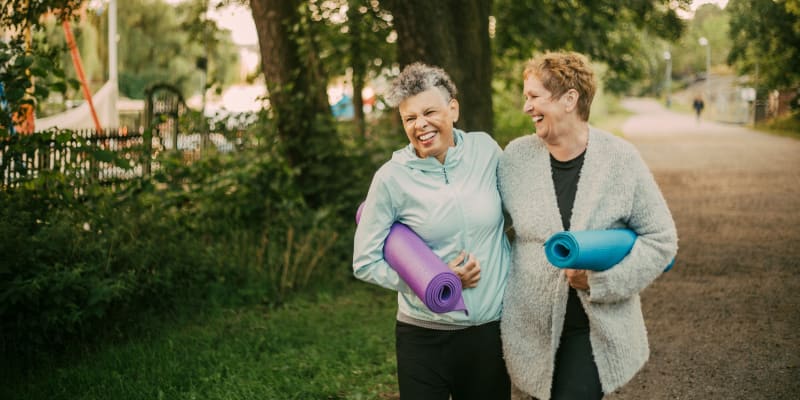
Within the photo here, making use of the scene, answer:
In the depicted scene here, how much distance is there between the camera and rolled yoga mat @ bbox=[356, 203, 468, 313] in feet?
9.71

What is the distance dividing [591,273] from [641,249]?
205 millimetres

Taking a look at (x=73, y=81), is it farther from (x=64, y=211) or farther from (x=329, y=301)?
(x=329, y=301)

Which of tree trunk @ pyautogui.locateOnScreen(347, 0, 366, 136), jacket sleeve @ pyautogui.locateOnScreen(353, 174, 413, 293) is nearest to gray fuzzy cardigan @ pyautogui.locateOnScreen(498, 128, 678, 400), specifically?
jacket sleeve @ pyautogui.locateOnScreen(353, 174, 413, 293)

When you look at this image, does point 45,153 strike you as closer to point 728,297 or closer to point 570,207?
point 570,207

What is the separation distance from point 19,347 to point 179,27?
1050cm

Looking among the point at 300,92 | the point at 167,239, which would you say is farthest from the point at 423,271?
the point at 300,92

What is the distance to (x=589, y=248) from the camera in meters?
2.85

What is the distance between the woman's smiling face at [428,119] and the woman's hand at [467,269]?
16.9 inches

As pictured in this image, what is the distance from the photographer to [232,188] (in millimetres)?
8969

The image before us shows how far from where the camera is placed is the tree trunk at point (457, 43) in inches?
309

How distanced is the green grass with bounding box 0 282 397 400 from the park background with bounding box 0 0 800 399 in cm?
2

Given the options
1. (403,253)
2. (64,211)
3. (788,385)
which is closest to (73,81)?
(64,211)

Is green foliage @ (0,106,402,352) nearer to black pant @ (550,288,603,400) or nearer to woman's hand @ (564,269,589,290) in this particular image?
black pant @ (550,288,603,400)

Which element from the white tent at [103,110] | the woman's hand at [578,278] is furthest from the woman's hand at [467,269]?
the white tent at [103,110]
